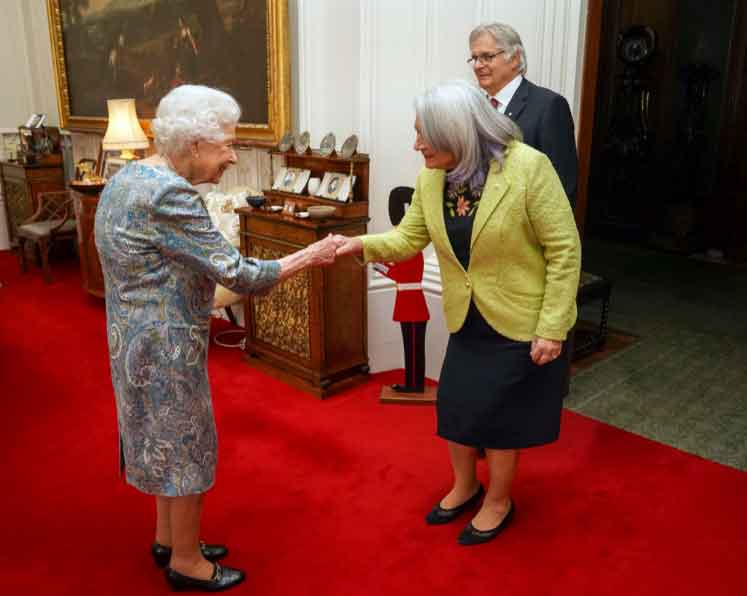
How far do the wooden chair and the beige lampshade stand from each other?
1252 mm

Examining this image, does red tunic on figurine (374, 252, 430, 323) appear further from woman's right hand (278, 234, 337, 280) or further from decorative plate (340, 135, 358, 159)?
woman's right hand (278, 234, 337, 280)

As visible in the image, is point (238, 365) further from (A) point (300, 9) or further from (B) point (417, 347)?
(A) point (300, 9)

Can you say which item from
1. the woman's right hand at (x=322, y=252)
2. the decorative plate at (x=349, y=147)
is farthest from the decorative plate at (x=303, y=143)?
the woman's right hand at (x=322, y=252)

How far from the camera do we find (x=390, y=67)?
13.2 ft

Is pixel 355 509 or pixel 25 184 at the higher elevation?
pixel 25 184

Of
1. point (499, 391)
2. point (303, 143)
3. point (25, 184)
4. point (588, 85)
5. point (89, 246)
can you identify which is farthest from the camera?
point (25, 184)

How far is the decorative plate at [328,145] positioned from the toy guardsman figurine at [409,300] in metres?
0.63

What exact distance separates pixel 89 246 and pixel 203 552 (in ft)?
13.4

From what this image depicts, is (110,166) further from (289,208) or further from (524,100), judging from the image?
(524,100)

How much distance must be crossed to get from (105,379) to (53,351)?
75 cm

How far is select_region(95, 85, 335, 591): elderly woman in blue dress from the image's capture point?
1.92 metres

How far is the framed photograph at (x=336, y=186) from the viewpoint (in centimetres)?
409

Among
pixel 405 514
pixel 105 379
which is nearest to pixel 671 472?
pixel 405 514

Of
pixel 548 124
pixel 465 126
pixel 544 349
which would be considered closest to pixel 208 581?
pixel 544 349
